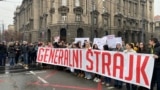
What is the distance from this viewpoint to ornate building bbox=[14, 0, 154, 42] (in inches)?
2980

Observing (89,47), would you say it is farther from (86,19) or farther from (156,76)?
(86,19)

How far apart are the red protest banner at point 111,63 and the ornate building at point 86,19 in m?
51.6

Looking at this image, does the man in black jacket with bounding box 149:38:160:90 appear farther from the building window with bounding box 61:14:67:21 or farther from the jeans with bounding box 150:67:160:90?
the building window with bounding box 61:14:67:21

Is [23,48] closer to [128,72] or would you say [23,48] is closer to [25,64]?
[25,64]

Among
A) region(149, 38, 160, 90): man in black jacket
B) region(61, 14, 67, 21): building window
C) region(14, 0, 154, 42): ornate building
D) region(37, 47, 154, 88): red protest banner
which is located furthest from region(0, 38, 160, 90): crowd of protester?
region(61, 14, 67, 21): building window

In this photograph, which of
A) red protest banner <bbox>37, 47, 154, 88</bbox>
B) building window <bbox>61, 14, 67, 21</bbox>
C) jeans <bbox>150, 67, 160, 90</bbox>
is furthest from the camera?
building window <bbox>61, 14, 67, 21</bbox>

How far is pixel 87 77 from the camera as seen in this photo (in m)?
16.2

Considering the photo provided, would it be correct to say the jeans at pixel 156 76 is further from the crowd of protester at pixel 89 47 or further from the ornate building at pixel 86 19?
the ornate building at pixel 86 19

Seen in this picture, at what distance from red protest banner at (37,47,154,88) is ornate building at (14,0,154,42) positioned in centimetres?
5157

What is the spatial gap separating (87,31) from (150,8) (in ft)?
157

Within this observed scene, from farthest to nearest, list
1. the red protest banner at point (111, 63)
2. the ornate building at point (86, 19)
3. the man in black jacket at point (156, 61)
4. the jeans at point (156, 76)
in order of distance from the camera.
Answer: the ornate building at point (86, 19)
the red protest banner at point (111, 63)
the jeans at point (156, 76)
the man in black jacket at point (156, 61)

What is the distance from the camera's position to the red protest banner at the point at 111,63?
Result: 1113 centimetres

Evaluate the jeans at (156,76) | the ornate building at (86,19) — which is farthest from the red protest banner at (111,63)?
the ornate building at (86,19)

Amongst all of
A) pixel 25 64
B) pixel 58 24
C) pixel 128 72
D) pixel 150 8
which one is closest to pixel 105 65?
pixel 128 72
